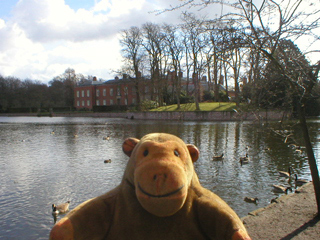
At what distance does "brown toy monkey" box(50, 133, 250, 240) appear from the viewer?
2172mm

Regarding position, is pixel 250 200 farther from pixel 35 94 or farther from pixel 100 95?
pixel 35 94

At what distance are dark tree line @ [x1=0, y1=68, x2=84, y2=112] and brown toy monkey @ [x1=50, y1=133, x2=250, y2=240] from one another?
85491 mm

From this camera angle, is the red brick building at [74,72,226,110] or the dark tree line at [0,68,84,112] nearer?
the red brick building at [74,72,226,110]

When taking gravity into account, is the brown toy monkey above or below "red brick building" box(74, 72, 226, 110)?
below

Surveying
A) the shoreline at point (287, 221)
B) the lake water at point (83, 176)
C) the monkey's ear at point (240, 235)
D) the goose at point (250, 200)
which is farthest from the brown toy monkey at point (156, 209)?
the goose at point (250, 200)

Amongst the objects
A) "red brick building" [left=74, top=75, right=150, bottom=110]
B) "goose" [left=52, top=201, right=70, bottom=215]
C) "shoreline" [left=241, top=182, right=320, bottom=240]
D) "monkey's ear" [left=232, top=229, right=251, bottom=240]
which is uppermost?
"red brick building" [left=74, top=75, right=150, bottom=110]

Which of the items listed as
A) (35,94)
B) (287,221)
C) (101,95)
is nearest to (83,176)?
(287,221)

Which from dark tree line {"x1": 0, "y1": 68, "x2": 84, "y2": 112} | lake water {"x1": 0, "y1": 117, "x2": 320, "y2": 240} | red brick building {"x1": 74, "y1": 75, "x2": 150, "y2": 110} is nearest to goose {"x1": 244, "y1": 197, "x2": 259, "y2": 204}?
lake water {"x1": 0, "y1": 117, "x2": 320, "y2": 240}

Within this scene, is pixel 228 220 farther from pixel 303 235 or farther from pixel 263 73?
pixel 263 73

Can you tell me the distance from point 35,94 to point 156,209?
9004 centimetres

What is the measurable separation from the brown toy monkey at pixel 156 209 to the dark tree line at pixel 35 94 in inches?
3366

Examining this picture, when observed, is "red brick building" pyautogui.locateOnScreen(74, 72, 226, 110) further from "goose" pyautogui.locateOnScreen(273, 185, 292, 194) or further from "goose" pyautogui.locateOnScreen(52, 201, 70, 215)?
"goose" pyautogui.locateOnScreen(52, 201, 70, 215)

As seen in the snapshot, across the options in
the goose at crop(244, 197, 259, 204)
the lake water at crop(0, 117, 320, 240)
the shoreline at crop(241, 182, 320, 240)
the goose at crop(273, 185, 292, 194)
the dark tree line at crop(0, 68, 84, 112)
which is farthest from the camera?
the dark tree line at crop(0, 68, 84, 112)

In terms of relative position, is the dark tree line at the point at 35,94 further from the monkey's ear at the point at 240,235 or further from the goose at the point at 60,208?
the monkey's ear at the point at 240,235
